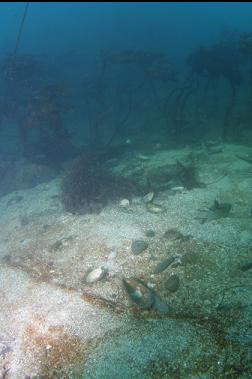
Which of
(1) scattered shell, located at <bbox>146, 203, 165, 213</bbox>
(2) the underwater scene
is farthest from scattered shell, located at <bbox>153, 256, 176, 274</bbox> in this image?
(1) scattered shell, located at <bbox>146, 203, 165, 213</bbox>

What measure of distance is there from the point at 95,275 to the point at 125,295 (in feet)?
2.11

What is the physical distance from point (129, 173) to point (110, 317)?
5.50 metres

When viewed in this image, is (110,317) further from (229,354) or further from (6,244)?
(6,244)

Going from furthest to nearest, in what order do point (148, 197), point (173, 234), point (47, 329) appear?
point (148, 197) < point (173, 234) < point (47, 329)

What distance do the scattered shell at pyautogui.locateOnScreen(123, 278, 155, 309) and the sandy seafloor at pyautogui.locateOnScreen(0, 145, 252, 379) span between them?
94 mm

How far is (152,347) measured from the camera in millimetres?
3727

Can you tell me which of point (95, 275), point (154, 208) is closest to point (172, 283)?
point (95, 275)

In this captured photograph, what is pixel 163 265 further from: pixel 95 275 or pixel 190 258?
pixel 95 275

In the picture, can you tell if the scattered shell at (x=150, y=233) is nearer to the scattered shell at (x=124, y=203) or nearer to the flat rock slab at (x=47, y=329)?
the scattered shell at (x=124, y=203)

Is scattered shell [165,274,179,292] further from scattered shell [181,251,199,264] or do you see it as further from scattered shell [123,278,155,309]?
scattered shell [181,251,199,264]

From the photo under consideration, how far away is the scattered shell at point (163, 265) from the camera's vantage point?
4905 mm

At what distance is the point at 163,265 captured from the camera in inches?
195

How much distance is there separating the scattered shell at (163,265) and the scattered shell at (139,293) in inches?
14.9

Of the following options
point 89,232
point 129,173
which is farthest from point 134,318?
point 129,173
